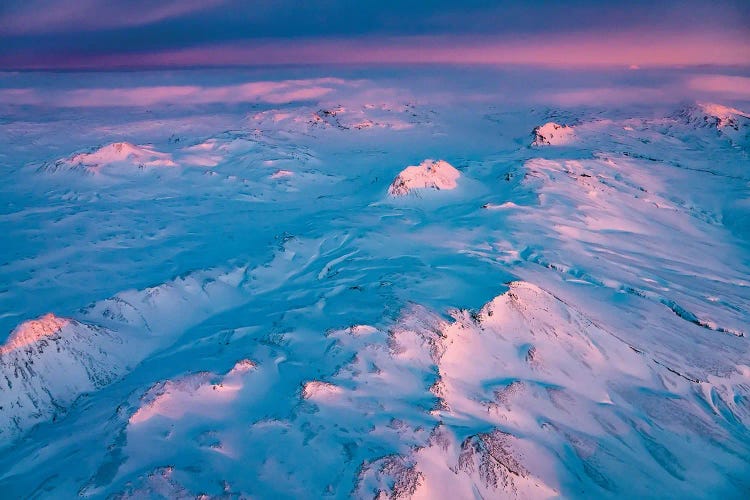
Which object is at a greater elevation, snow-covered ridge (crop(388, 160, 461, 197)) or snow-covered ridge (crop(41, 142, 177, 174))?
snow-covered ridge (crop(41, 142, 177, 174))

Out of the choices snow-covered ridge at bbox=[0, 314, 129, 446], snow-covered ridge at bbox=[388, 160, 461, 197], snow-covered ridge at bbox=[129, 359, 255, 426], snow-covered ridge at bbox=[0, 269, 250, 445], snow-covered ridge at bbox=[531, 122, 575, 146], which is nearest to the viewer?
snow-covered ridge at bbox=[129, 359, 255, 426]

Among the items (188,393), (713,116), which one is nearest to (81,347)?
(188,393)

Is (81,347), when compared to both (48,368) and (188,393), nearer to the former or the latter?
(48,368)

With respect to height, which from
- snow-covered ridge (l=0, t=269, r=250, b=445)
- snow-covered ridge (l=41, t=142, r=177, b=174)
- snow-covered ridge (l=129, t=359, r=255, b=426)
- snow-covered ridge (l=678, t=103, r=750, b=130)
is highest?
snow-covered ridge (l=678, t=103, r=750, b=130)

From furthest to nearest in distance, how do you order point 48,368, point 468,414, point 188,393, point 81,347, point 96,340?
point 96,340, point 81,347, point 48,368, point 188,393, point 468,414

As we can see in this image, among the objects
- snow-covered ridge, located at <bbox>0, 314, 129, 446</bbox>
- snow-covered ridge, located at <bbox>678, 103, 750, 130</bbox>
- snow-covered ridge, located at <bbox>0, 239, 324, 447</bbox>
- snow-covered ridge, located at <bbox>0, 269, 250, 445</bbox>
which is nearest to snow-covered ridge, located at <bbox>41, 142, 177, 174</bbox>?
snow-covered ridge, located at <bbox>0, 239, 324, 447</bbox>

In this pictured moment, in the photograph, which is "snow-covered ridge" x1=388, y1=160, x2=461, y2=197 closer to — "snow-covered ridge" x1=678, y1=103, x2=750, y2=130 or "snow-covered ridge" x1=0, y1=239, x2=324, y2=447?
"snow-covered ridge" x1=0, y1=239, x2=324, y2=447

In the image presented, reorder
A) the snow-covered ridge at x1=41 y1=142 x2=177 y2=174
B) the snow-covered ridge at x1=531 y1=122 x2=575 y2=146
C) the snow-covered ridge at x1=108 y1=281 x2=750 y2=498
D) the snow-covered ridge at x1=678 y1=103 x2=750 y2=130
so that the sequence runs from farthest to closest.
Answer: the snow-covered ridge at x1=678 y1=103 x2=750 y2=130, the snow-covered ridge at x1=531 y1=122 x2=575 y2=146, the snow-covered ridge at x1=41 y1=142 x2=177 y2=174, the snow-covered ridge at x1=108 y1=281 x2=750 y2=498

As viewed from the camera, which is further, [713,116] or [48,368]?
[713,116]

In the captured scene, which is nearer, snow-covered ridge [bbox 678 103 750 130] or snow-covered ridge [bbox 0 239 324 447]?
snow-covered ridge [bbox 0 239 324 447]
